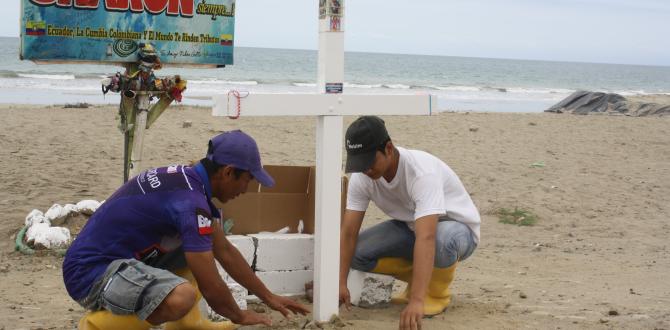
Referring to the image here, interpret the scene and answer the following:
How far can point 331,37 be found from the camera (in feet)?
13.7

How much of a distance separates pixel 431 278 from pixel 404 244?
0.25 meters

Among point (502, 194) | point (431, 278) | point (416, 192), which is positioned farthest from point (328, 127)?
point (502, 194)

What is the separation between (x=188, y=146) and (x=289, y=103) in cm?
729

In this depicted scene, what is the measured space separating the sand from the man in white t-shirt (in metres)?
0.28

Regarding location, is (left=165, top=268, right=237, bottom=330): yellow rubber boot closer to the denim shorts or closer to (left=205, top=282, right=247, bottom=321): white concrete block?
(left=205, top=282, right=247, bottom=321): white concrete block

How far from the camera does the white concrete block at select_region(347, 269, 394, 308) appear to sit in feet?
16.0

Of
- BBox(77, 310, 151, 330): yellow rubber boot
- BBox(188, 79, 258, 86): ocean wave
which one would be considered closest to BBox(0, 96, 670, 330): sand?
BBox(77, 310, 151, 330): yellow rubber boot

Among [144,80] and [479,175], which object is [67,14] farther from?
[479,175]

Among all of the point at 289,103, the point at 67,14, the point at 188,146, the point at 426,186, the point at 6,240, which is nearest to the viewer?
the point at 289,103

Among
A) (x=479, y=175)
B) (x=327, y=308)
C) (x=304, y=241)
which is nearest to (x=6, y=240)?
(x=304, y=241)

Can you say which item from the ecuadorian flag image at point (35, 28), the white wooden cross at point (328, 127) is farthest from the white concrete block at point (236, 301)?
the ecuadorian flag image at point (35, 28)

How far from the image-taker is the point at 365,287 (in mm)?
4895

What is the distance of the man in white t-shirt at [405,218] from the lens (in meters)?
4.25

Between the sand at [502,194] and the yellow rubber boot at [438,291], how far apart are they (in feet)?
0.22
